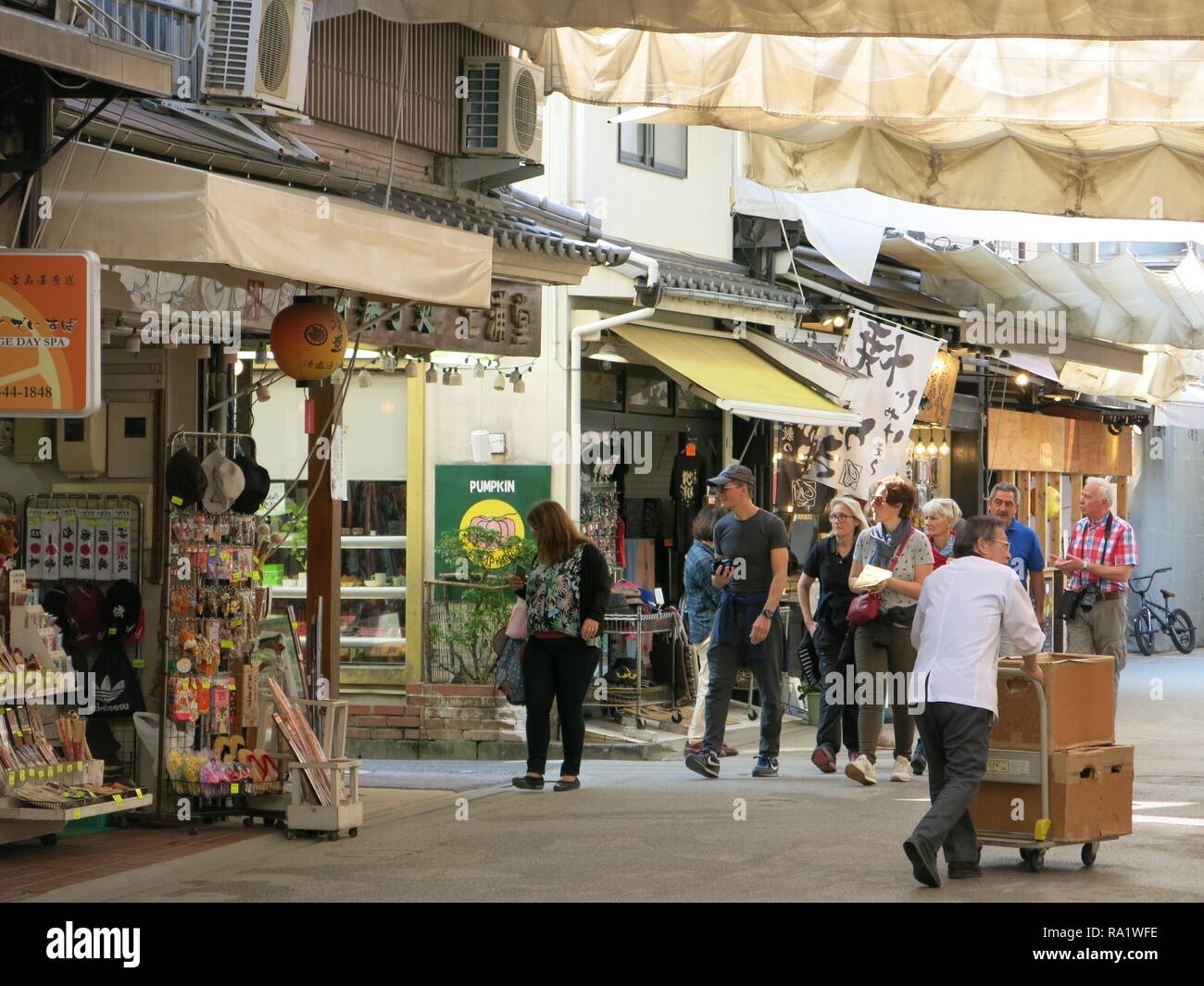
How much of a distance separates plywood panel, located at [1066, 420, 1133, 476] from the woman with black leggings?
19.0 metres

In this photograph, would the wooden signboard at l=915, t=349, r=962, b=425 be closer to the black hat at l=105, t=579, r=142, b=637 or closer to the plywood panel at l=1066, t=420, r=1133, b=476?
the plywood panel at l=1066, t=420, r=1133, b=476

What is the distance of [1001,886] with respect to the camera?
342 inches

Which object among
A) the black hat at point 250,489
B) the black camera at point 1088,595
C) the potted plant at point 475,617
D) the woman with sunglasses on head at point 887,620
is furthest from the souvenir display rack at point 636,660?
the black hat at point 250,489

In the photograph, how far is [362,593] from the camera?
16.8m

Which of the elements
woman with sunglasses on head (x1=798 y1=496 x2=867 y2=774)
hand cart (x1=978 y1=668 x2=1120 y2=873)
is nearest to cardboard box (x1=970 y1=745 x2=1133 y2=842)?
hand cart (x1=978 y1=668 x2=1120 y2=873)

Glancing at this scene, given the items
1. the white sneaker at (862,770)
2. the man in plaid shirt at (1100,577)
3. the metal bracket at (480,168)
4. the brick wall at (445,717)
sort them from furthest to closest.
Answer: the brick wall at (445,717) < the man in plaid shirt at (1100,577) < the metal bracket at (480,168) < the white sneaker at (862,770)

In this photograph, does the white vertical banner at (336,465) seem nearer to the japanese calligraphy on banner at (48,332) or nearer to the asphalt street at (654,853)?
the asphalt street at (654,853)

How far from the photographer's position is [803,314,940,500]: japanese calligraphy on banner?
64.4 ft

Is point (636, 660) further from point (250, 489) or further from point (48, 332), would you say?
point (48, 332)

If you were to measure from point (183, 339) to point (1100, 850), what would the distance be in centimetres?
614

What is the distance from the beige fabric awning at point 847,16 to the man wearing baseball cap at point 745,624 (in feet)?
15.0

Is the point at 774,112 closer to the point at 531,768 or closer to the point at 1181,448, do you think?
the point at 531,768

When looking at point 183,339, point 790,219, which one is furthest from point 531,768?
point 790,219

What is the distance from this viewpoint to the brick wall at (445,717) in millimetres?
15266
